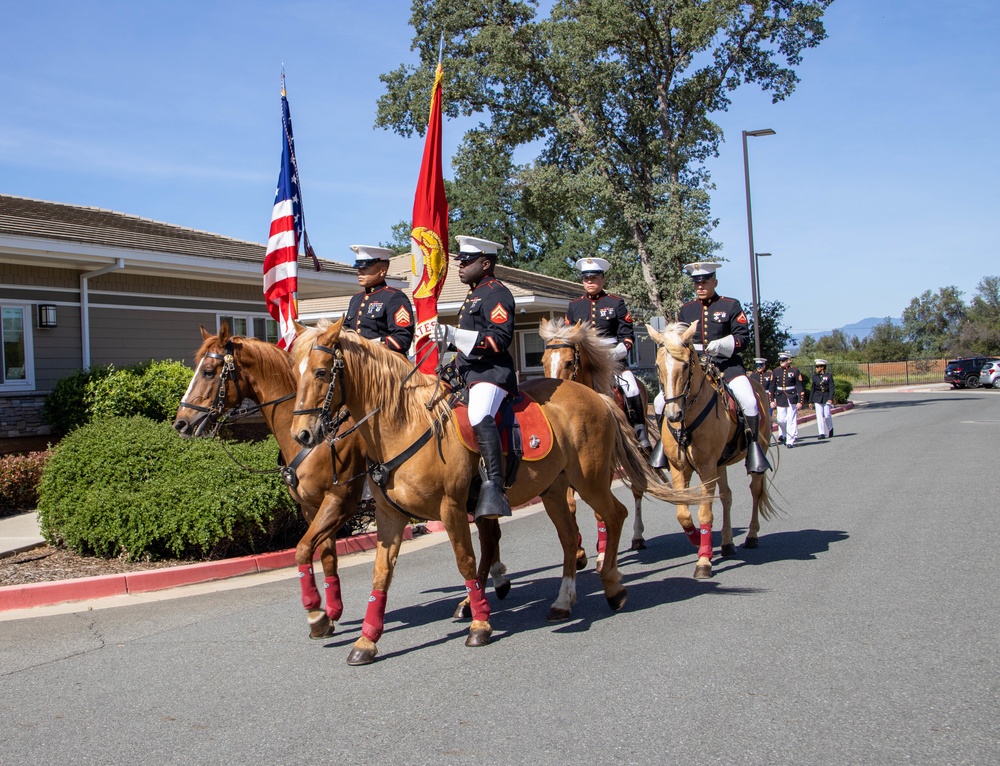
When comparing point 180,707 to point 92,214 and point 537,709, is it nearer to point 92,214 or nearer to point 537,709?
point 537,709

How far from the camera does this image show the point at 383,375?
5926mm

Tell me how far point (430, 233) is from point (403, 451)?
7.50ft

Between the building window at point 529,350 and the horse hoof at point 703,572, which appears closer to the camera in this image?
the horse hoof at point 703,572

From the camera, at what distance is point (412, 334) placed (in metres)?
7.33

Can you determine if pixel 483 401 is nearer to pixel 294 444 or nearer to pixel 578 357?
pixel 294 444

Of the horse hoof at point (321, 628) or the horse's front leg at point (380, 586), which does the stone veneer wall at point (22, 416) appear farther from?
the horse's front leg at point (380, 586)

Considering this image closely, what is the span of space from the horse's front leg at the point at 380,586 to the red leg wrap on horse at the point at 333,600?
450 mm

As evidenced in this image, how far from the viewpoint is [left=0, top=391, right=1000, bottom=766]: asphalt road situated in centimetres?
424

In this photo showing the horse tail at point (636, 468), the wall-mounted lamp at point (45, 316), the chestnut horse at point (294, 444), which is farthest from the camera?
the wall-mounted lamp at point (45, 316)

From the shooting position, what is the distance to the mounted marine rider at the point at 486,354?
598 centimetres

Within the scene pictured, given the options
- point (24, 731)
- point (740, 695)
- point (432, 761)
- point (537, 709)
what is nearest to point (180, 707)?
point (24, 731)

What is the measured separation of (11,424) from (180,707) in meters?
10.8

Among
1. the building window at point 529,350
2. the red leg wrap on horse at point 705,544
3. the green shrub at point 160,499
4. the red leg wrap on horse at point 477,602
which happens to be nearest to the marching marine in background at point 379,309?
the red leg wrap on horse at point 477,602

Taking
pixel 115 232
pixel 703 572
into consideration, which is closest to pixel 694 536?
pixel 703 572
